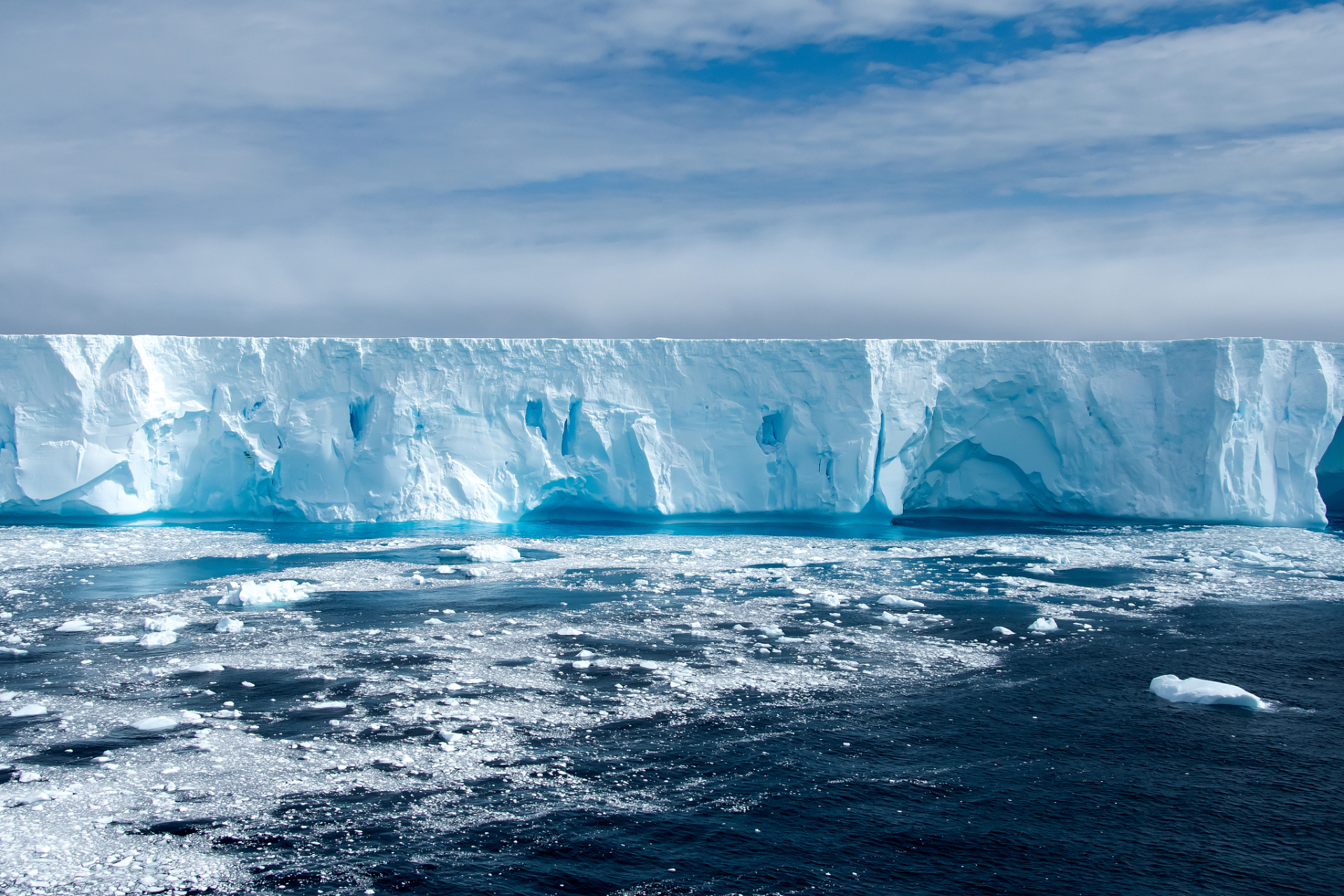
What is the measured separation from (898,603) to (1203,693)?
3737mm

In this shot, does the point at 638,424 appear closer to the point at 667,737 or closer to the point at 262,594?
the point at 262,594

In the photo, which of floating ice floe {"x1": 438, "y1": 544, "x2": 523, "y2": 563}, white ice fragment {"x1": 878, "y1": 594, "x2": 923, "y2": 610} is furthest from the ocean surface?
floating ice floe {"x1": 438, "y1": 544, "x2": 523, "y2": 563}

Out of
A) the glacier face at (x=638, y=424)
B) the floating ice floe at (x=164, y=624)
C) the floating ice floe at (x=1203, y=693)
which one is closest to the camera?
the floating ice floe at (x=1203, y=693)

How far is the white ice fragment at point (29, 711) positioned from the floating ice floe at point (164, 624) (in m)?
2.33

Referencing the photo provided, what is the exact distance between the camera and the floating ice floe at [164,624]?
9.22 m

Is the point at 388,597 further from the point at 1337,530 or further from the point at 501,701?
the point at 1337,530

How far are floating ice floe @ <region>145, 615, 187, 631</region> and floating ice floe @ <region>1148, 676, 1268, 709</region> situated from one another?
29.7 feet

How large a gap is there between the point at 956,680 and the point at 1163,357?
46.0ft

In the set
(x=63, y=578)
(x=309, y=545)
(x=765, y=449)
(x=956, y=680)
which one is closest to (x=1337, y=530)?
(x=765, y=449)

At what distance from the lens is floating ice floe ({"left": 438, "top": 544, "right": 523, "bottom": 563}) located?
14.1 m

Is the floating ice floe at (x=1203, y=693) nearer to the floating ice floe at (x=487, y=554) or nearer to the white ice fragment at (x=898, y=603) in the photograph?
the white ice fragment at (x=898, y=603)

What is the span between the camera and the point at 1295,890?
14.6ft

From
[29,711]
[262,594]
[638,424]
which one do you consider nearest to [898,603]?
[262,594]

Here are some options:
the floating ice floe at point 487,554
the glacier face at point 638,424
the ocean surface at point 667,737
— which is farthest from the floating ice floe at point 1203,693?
the glacier face at point 638,424
